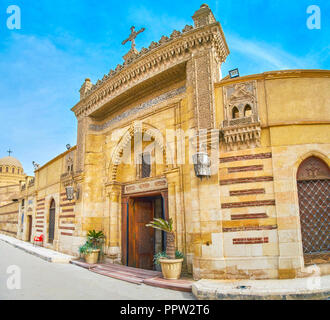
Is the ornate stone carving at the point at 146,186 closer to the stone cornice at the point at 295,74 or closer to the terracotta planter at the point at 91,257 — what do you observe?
the terracotta planter at the point at 91,257

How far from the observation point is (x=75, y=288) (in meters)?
6.48

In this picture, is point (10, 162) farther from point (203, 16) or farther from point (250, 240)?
point (250, 240)

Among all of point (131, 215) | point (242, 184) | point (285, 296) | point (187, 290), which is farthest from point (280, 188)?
point (131, 215)

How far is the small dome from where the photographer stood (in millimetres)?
45062

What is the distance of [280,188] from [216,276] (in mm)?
2578

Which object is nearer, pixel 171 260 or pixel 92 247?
pixel 171 260

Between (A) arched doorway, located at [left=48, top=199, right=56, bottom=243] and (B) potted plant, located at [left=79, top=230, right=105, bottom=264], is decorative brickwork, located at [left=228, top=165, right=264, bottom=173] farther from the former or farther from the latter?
(A) arched doorway, located at [left=48, top=199, right=56, bottom=243]

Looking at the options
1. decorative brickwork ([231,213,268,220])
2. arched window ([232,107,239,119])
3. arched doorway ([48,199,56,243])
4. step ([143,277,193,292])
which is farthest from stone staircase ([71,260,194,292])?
arched doorway ([48,199,56,243])

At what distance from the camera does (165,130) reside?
28.3 ft

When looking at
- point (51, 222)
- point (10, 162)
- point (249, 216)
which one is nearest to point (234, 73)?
point (249, 216)

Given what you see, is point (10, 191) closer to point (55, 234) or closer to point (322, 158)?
point (55, 234)

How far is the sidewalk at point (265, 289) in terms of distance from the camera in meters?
4.95

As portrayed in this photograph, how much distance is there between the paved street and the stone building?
1.34 meters

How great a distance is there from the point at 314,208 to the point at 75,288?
20.0 feet
